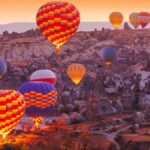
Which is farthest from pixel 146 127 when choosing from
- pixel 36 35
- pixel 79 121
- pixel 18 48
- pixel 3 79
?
pixel 36 35

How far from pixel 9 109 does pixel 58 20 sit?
573 inches

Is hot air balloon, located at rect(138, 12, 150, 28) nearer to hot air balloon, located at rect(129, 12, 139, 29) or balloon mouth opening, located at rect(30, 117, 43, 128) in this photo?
hot air balloon, located at rect(129, 12, 139, 29)

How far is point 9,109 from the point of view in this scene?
25.2 metres

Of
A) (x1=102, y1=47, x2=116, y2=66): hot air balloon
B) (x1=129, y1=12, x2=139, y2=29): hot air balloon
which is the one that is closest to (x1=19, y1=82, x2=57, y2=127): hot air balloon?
(x1=102, y1=47, x2=116, y2=66): hot air balloon

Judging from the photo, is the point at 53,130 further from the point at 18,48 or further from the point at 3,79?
the point at 18,48

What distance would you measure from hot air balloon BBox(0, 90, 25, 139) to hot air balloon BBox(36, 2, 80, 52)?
1347 cm

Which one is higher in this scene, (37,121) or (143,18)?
(143,18)

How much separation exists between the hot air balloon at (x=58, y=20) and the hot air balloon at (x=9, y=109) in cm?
1347

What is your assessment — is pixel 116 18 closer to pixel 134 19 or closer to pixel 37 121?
pixel 134 19

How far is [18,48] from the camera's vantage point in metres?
74.7

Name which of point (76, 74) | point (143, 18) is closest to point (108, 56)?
point (76, 74)

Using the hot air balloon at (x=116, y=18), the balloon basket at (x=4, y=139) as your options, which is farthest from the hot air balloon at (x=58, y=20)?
the hot air balloon at (x=116, y=18)

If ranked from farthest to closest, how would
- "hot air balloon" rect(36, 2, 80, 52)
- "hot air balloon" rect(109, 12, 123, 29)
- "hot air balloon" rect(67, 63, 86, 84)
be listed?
"hot air balloon" rect(109, 12, 123, 29) < "hot air balloon" rect(67, 63, 86, 84) < "hot air balloon" rect(36, 2, 80, 52)

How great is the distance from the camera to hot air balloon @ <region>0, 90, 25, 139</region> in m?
25.1
